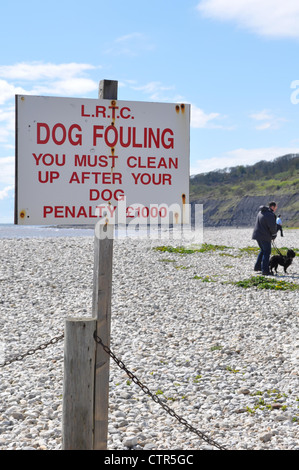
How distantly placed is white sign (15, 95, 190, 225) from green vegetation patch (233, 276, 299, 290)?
986 cm

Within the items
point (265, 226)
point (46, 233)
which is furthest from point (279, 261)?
point (46, 233)

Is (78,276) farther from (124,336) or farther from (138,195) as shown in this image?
(138,195)

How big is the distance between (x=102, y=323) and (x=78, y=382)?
0.51 meters

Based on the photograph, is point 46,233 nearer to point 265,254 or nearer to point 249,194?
point 265,254

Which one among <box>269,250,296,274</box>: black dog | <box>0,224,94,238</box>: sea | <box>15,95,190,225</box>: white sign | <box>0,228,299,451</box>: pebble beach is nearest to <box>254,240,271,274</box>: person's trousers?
<box>269,250,296,274</box>: black dog

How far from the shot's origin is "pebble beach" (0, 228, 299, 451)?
5727 mm

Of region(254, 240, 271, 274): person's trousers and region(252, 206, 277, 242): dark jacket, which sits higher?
region(252, 206, 277, 242): dark jacket

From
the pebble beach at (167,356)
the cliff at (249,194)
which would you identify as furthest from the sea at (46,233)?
the cliff at (249,194)

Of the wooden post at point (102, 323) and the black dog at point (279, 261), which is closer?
the wooden post at point (102, 323)

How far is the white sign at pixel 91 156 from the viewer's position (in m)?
4.45

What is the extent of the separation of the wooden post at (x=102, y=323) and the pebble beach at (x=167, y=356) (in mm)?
1126

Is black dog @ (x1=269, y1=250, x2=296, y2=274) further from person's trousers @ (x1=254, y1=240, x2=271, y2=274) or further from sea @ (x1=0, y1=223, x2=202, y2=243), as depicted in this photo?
sea @ (x1=0, y1=223, x2=202, y2=243)

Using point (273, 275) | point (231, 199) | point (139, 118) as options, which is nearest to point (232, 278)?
point (273, 275)

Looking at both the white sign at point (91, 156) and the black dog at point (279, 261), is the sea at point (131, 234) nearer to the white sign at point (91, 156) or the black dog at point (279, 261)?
the black dog at point (279, 261)
